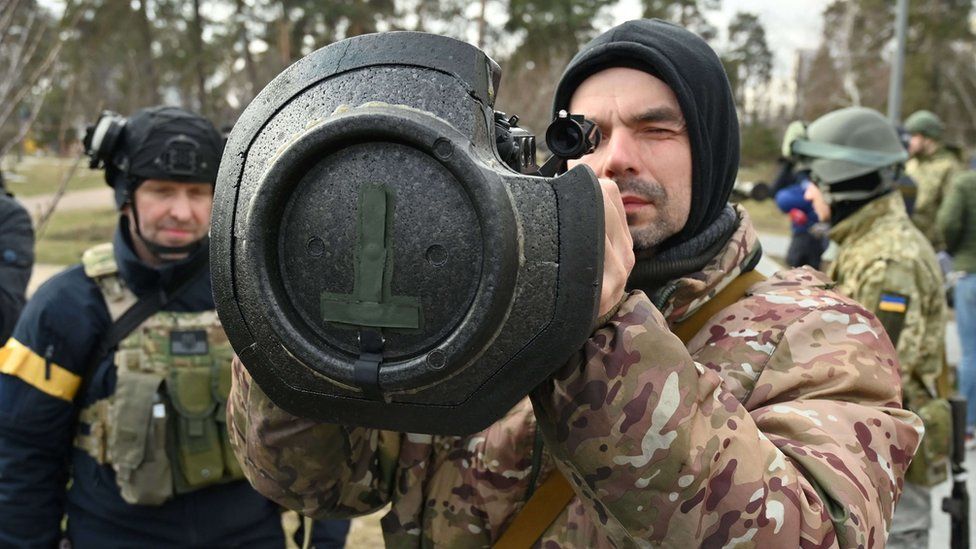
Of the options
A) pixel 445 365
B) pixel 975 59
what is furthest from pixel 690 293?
pixel 975 59

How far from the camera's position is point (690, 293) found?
5.19 ft

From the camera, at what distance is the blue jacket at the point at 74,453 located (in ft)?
8.50

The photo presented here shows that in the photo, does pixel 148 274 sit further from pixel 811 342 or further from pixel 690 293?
pixel 811 342

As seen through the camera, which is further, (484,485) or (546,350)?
(484,485)

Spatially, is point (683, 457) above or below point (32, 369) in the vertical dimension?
above

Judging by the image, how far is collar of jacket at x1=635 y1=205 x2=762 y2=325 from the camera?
62.2 inches

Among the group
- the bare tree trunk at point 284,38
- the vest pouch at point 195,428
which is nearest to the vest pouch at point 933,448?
the vest pouch at point 195,428

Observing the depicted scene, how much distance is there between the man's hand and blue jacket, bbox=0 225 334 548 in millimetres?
2049

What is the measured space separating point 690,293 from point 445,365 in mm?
717

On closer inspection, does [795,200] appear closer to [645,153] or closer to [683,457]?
[645,153]

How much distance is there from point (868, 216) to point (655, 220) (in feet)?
8.41

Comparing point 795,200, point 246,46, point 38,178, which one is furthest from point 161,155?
point 38,178

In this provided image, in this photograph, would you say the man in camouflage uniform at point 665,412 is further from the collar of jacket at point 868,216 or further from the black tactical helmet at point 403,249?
the collar of jacket at point 868,216

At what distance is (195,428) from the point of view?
2.72m
